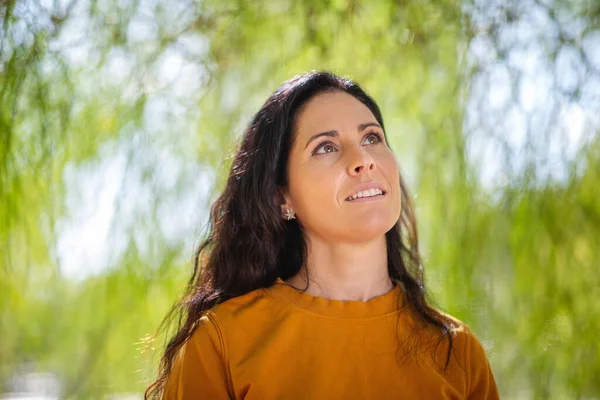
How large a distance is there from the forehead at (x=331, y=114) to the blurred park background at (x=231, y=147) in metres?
0.52

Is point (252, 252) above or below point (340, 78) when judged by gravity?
below

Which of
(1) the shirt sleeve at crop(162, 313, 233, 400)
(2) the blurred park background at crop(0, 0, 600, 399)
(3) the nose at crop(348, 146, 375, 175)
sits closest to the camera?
(1) the shirt sleeve at crop(162, 313, 233, 400)

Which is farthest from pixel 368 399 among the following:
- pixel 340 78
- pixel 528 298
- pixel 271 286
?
pixel 528 298

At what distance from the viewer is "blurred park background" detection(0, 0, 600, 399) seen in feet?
6.73

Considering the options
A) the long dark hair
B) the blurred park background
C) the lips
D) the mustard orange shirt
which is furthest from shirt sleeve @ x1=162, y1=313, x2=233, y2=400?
the blurred park background

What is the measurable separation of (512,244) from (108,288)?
128cm

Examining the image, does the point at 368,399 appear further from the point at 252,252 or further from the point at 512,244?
the point at 512,244

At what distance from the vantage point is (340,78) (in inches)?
68.1

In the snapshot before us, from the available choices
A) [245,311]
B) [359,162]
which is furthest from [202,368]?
[359,162]

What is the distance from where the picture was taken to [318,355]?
58.1 inches

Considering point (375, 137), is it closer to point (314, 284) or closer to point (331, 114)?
point (331, 114)

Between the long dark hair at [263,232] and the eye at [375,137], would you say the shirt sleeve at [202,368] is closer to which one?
the long dark hair at [263,232]

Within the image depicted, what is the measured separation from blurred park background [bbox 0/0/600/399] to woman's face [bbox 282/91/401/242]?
57 cm

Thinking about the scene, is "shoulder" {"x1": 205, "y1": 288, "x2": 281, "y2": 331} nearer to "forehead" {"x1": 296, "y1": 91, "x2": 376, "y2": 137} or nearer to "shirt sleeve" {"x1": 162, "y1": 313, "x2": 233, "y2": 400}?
"shirt sleeve" {"x1": 162, "y1": 313, "x2": 233, "y2": 400}
